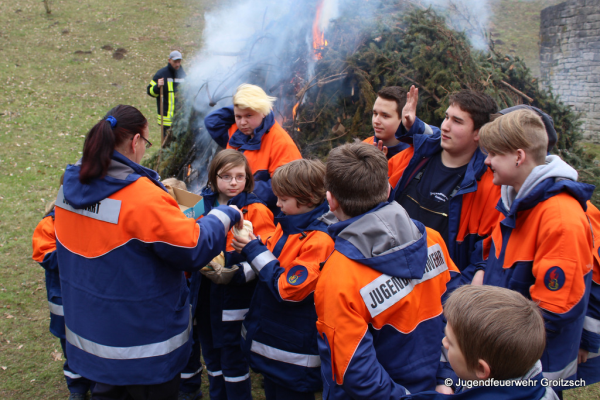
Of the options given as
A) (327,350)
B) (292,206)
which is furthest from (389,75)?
(327,350)

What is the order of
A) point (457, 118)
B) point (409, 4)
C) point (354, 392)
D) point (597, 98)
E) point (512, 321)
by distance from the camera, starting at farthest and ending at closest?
point (597, 98) → point (409, 4) → point (457, 118) → point (354, 392) → point (512, 321)

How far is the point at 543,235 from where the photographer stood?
216cm

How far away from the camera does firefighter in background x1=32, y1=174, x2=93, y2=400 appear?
3.23 m

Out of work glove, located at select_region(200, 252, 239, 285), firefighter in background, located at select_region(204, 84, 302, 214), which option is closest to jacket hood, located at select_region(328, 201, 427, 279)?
work glove, located at select_region(200, 252, 239, 285)

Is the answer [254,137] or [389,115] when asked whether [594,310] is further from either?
[254,137]

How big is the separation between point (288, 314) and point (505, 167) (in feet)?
4.87

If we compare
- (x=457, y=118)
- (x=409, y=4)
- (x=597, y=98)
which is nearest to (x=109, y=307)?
(x=457, y=118)

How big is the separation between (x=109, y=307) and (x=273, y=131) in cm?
225

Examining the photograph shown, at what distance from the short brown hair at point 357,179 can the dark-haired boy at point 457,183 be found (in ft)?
3.01

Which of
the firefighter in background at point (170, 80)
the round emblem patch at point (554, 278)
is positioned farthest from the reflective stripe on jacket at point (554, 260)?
the firefighter in background at point (170, 80)

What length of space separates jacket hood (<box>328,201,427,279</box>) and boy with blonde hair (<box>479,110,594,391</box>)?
0.70 meters

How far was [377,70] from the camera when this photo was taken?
5.87 meters

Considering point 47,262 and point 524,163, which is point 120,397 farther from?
point 524,163

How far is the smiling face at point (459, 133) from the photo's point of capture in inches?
120
